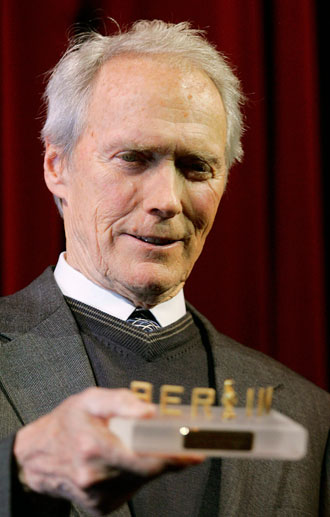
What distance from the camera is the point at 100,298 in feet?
5.27

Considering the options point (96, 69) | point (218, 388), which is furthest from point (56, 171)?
point (218, 388)

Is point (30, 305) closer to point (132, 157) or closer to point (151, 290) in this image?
point (151, 290)

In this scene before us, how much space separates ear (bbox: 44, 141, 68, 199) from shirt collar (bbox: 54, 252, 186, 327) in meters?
0.17

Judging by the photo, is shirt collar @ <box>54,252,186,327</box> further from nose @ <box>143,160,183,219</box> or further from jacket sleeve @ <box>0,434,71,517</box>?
jacket sleeve @ <box>0,434,71,517</box>

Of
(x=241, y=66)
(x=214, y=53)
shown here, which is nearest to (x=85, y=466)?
(x=214, y=53)

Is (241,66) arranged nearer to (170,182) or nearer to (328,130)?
(328,130)

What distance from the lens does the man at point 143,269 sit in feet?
4.68

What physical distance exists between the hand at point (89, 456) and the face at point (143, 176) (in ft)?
2.09

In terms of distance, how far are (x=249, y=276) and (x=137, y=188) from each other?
2.56 ft

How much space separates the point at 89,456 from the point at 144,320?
30.6 inches

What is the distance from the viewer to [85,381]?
1.41 meters

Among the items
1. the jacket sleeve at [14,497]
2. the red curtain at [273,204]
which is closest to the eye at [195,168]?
the red curtain at [273,204]

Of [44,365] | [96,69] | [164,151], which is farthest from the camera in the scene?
[96,69]

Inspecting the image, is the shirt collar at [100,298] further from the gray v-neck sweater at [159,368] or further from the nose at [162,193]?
the nose at [162,193]
